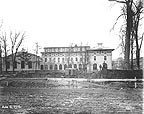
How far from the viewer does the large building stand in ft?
207

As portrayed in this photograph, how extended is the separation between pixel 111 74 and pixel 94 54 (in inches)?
1734

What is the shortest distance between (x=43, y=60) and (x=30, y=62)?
53.8ft

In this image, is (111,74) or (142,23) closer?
(111,74)

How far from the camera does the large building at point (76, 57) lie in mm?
63188

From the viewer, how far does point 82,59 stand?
2584 inches

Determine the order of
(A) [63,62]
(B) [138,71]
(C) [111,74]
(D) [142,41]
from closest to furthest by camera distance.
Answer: (B) [138,71], (C) [111,74], (D) [142,41], (A) [63,62]

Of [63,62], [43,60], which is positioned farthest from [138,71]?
[43,60]

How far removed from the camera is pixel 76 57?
2702 inches

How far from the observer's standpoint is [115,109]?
6.56 m

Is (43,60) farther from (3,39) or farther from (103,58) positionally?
(3,39)

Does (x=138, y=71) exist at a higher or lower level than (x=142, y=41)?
lower

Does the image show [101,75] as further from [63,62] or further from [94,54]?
[63,62]

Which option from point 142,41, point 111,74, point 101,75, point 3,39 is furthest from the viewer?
point 3,39

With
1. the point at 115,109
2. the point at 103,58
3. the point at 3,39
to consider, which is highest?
the point at 3,39
